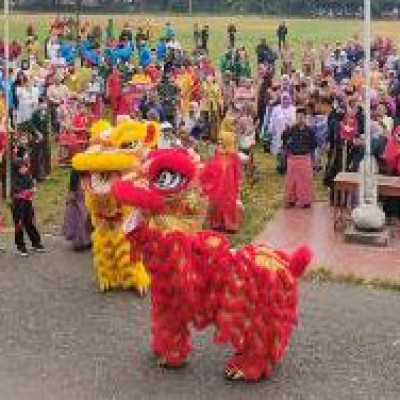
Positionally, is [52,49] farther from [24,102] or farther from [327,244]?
[327,244]

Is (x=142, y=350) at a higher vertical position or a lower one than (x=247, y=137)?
lower

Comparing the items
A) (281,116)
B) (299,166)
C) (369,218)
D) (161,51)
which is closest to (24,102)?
(281,116)

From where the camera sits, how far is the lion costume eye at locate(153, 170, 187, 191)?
9.06 metres

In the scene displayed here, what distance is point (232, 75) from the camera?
25.8 metres

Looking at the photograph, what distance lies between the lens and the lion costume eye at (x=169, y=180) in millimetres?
9062

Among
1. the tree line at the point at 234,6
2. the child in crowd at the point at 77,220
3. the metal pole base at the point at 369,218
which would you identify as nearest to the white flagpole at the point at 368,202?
the metal pole base at the point at 369,218

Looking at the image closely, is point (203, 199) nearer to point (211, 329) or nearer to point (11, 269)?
point (211, 329)

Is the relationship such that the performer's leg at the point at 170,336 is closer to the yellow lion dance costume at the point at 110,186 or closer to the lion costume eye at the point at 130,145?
the yellow lion dance costume at the point at 110,186

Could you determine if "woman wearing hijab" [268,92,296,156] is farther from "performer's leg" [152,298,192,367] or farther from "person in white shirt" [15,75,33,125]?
"performer's leg" [152,298,192,367]

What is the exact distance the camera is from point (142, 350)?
397 inches

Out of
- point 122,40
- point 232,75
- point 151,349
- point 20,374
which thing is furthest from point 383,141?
point 122,40

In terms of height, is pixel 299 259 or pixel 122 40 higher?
pixel 122 40

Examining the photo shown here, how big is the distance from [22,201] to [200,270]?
4630 millimetres

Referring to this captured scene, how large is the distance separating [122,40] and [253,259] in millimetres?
23053
